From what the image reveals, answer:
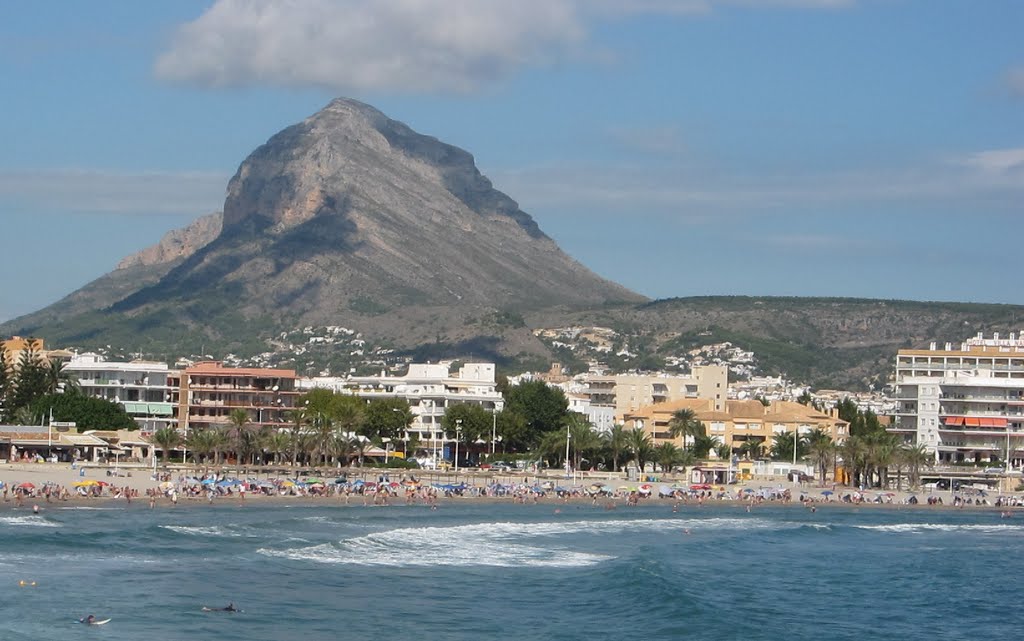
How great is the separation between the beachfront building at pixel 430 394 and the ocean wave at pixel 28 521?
5924 centimetres

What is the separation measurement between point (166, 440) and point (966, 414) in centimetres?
6744

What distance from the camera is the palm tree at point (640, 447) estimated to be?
130 m

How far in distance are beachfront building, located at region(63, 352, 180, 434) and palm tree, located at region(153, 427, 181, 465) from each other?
21261 mm

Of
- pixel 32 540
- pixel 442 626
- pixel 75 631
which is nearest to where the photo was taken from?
pixel 75 631

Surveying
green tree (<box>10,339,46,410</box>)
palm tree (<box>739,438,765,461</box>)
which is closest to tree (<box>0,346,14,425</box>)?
green tree (<box>10,339,46,410</box>)

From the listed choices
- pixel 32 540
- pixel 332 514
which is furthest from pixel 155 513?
pixel 32 540

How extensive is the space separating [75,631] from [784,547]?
141 feet

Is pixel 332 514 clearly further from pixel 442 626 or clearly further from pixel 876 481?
pixel 876 481

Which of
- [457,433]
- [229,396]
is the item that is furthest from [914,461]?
[229,396]

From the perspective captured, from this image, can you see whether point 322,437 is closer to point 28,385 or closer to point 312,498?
point 312,498

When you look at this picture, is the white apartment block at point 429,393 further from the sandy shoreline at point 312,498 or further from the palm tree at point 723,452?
the sandy shoreline at point 312,498

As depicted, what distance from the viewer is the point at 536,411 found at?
141 metres

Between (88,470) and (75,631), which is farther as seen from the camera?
(88,470)

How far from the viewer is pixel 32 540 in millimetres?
68688
